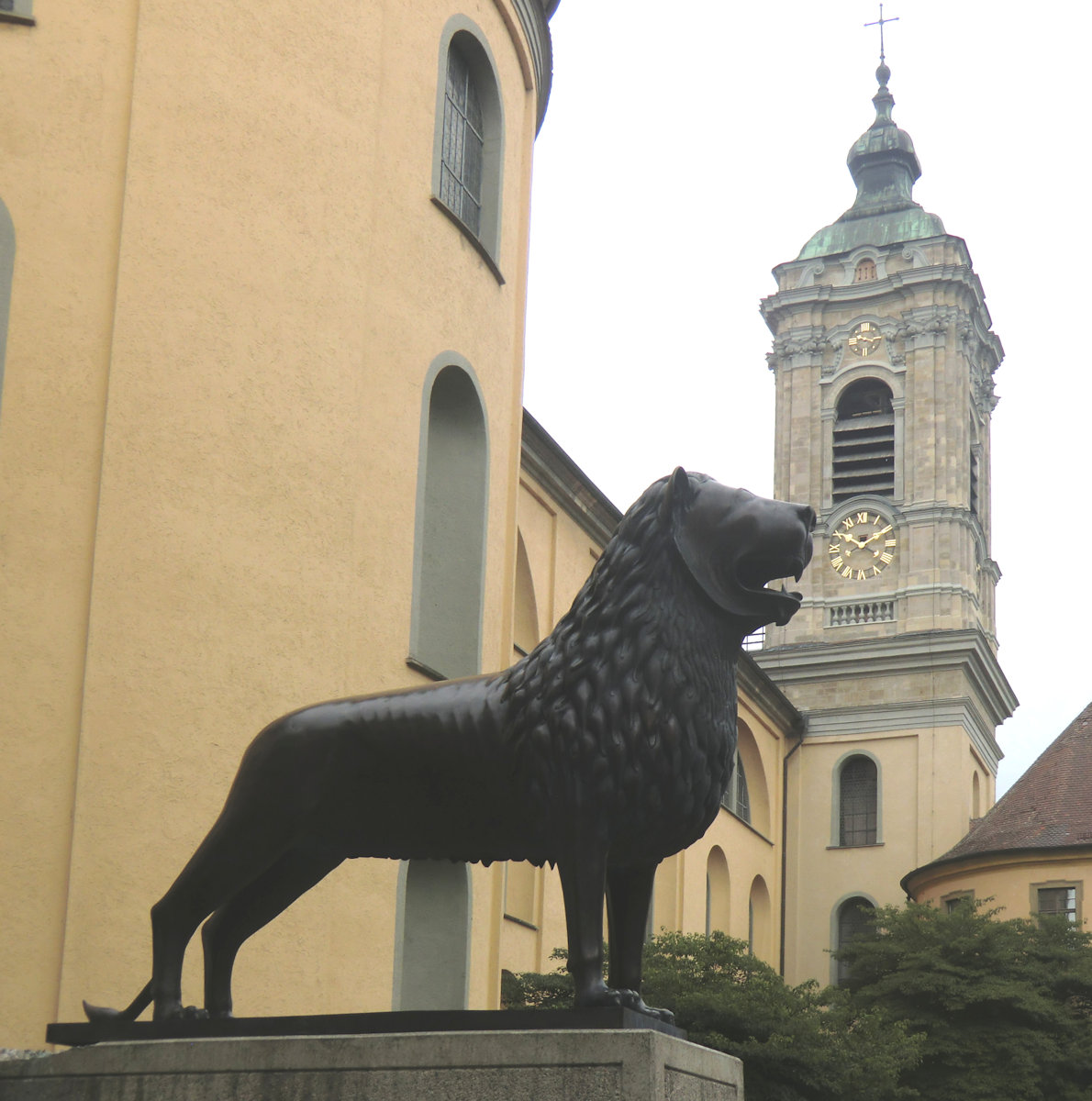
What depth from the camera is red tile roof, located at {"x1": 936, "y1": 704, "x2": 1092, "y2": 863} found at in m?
36.5

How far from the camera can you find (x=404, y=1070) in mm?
5230

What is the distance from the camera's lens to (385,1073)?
17.2 feet

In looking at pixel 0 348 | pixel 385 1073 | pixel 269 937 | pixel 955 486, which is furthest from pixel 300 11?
pixel 955 486

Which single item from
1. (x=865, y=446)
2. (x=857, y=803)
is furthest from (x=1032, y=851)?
(x=865, y=446)

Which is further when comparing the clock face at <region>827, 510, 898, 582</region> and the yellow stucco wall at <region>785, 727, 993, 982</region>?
the clock face at <region>827, 510, 898, 582</region>

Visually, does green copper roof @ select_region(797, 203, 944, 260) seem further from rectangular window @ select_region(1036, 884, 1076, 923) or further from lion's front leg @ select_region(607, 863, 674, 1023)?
lion's front leg @ select_region(607, 863, 674, 1023)

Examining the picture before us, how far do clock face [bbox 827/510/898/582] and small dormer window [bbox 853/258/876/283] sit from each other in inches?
290

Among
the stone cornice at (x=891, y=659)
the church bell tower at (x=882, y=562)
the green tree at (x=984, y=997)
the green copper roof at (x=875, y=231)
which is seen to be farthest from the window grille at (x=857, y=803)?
the green copper roof at (x=875, y=231)

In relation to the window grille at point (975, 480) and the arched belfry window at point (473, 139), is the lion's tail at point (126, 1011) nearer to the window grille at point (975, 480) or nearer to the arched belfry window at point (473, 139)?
the arched belfry window at point (473, 139)

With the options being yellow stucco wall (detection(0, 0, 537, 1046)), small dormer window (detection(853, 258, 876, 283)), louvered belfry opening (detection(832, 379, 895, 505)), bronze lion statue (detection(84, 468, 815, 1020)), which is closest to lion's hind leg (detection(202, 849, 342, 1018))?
bronze lion statue (detection(84, 468, 815, 1020))

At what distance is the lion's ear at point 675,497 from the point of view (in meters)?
5.87

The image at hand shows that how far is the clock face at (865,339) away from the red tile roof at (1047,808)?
13.3 metres

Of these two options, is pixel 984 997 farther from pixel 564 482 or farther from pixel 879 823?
pixel 879 823

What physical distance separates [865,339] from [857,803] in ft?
45.2
